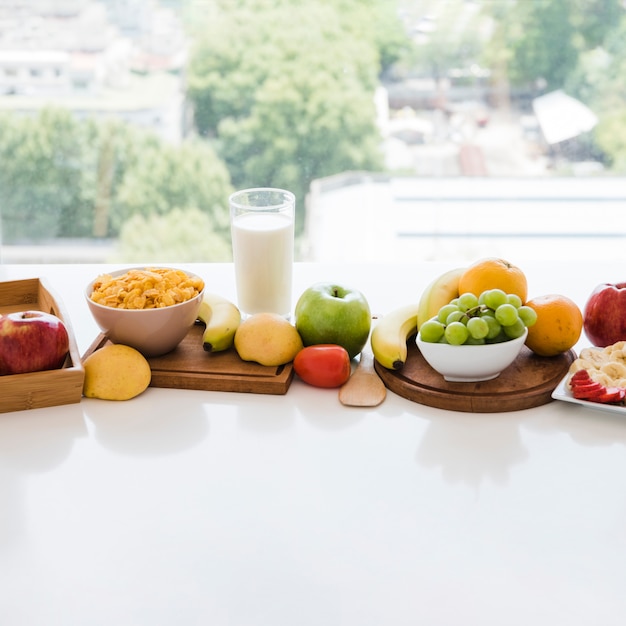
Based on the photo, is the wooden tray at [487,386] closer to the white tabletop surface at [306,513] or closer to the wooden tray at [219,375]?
the white tabletop surface at [306,513]

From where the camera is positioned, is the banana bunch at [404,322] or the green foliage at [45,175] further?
the green foliage at [45,175]

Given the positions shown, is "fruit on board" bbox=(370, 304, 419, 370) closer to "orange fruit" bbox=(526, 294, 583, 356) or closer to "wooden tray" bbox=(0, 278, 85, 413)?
"orange fruit" bbox=(526, 294, 583, 356)

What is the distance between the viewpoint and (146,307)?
1.16 meters

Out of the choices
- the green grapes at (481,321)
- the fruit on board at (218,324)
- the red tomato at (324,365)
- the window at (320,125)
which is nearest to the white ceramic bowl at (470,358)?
the green grapes at (481,321)

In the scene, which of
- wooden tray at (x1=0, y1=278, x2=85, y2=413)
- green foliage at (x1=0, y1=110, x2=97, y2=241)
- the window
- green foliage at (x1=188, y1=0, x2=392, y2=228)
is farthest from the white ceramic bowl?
green foliage at (x1=0, y1=110, x2=97, y2=241)

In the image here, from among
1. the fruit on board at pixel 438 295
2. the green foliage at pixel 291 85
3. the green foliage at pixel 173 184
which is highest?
the fruit on board at pixel 438 295

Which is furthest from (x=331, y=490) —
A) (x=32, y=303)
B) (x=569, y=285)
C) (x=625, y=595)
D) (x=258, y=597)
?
(x=569, y=285)

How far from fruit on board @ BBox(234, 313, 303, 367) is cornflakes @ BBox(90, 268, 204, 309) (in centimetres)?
9

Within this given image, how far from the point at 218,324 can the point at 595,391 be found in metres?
0.53

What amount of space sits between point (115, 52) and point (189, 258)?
6.12 feet

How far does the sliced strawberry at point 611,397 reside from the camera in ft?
3.53

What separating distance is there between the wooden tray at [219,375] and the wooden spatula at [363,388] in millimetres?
87

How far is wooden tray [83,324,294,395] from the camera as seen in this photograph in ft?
3.83

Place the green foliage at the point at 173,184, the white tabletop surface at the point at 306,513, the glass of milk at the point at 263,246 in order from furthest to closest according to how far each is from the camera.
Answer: the green foliage at the point at 173,184 < the glass of milk at the point at 263,246 < the white tabletop surface at the point at 306,513
